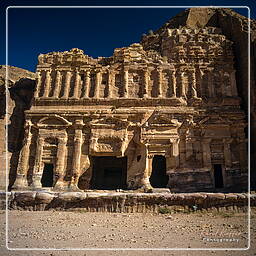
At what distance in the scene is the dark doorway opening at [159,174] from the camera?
1739cm

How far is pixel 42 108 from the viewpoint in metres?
16.9

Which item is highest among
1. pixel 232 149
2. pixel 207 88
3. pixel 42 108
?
pixel 207 88

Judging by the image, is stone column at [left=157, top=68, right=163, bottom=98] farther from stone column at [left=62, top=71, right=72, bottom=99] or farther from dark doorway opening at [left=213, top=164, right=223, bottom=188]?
stone column at [left=62, top=71, right=72, bottom=99]

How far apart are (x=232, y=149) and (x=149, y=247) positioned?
39.6 ft

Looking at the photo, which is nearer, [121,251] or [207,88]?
[121,251]

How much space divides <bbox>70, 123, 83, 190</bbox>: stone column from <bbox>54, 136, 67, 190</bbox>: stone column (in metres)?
0.69

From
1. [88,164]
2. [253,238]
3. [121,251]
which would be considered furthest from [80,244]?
[88,164]

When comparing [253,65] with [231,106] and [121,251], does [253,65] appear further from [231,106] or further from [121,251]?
[121,251]

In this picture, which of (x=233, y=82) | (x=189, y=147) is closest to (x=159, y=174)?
(x=189, y=147)

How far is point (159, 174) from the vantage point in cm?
1794

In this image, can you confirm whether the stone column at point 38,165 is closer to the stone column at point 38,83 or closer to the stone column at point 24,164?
the stone column at point 24,164

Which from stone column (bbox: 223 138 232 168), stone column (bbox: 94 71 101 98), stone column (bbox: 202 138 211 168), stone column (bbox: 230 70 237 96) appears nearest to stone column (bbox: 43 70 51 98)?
stone column (bbox: 94 71 101 98)

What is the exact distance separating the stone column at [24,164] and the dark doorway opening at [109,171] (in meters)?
5.05

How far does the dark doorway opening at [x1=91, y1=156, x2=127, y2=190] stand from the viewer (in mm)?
18750
